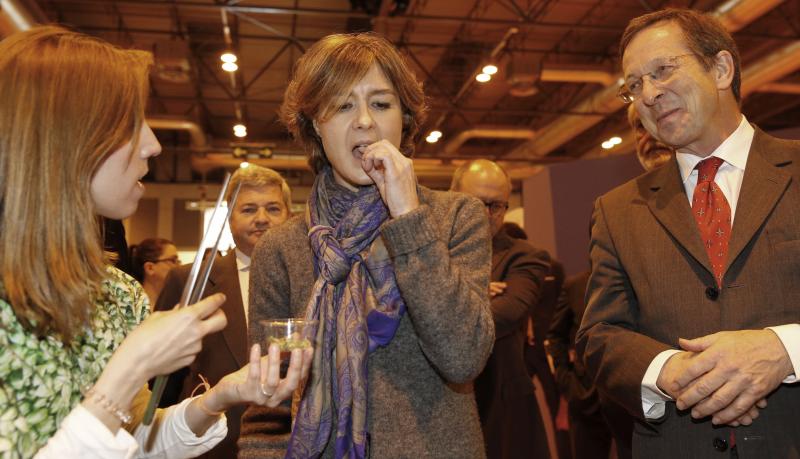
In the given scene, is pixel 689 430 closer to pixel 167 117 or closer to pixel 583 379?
pixel 583 379

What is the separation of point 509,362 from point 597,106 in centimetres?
886

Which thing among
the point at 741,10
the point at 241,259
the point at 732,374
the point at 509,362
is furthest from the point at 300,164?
the point at 732,374

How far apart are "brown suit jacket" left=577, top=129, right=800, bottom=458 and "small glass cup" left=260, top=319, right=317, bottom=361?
0.94m

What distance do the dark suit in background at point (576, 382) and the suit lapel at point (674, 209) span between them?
6.52 ft

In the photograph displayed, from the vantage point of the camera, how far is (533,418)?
3.77m

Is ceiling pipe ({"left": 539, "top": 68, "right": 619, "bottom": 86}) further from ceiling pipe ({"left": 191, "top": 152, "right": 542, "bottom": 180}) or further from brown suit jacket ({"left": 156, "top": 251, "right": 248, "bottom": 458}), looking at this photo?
brown suit jacket ({"left": 156, "top": 251, "right": 248, "bottom": 458})

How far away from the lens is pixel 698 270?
1.92 meters

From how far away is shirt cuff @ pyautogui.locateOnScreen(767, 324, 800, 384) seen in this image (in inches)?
67.3

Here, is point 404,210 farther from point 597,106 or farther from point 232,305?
point 597,106

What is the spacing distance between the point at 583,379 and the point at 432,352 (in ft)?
9.20

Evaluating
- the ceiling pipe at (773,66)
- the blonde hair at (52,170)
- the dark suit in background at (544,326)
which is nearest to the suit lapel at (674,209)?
the blonde hair at (52,170)

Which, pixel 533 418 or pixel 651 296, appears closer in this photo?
pixel 651 296

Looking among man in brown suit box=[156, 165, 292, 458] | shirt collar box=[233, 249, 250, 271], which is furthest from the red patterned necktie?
shirt collar box=[233, 249, 250, 271]

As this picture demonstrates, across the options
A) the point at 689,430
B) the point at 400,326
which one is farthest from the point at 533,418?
the point at 400,326
